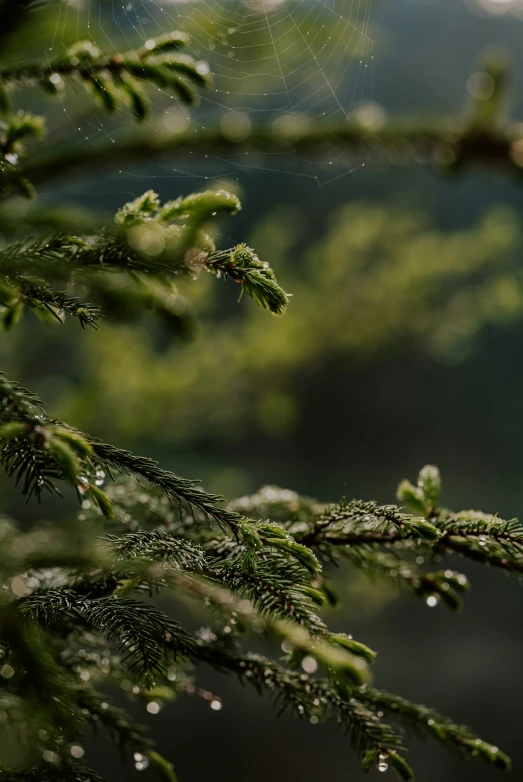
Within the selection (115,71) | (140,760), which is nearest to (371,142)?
(115,71)

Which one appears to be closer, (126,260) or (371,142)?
(126,260)

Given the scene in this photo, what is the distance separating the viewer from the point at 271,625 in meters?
0.89

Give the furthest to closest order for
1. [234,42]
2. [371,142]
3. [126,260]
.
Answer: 1. [234,42]
2. [371,142]
3. [126,260]

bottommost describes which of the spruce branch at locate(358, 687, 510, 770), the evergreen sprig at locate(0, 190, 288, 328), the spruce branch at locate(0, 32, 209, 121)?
the spruce branch at locate(358, 687, 510, 770)

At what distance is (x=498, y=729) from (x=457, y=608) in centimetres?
606

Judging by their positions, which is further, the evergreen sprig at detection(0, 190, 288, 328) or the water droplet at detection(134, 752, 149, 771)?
the water droplet at detection(134, 752, 149, 771)

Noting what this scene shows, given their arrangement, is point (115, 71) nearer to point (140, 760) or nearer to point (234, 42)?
point (140, 760)

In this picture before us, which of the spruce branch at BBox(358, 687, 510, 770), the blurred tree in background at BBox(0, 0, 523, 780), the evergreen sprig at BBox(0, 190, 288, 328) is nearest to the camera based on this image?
the evergreen sprig at BBox(0, 190, 288, 328)

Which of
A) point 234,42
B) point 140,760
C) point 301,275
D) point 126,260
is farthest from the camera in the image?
point 301,275

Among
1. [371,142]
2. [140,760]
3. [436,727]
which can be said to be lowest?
[140,760]

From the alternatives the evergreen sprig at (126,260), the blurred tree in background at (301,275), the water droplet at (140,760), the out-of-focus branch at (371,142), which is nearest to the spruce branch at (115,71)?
the blurred tree in background at (301,275)

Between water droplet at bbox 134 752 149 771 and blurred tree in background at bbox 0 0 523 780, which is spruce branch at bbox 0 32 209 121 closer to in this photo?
blurred tree in background at bbox 0 0 523 780

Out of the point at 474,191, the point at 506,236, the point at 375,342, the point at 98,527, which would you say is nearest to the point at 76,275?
the point at 98,527

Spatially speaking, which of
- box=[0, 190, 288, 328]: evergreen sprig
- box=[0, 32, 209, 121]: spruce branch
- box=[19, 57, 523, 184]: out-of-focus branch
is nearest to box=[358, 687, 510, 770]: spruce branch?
box=[0, 190, 288, 328]: evergreen sprig
